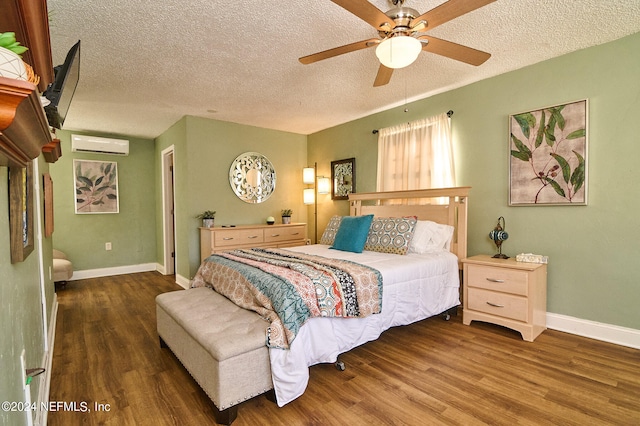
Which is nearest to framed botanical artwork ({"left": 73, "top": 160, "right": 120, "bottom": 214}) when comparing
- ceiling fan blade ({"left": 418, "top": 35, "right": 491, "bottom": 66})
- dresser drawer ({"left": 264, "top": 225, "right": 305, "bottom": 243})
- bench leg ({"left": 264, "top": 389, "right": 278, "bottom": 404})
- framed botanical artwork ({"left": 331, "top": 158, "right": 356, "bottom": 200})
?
dresser drawer ({"left": 264, "top": 225, "right": 305, "bottom": 243})

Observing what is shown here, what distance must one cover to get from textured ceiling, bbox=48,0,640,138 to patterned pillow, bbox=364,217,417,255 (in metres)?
1.47

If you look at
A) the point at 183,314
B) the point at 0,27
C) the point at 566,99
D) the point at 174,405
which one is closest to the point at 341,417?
the point at 174,405

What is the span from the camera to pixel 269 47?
253 cm

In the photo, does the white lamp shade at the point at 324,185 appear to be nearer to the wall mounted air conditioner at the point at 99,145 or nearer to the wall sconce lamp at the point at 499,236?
the wall sconce lamp at the point at 499,236

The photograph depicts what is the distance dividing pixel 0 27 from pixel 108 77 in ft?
8.44

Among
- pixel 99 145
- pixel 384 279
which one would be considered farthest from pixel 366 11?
pixel 99 145

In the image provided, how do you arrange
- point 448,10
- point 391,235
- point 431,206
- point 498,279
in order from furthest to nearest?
point 431,206 → point 391,235 → point 498,279 → point 448,10

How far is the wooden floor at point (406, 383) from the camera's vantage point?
176 centimetres

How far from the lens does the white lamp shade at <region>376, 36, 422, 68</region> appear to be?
5.93 ft

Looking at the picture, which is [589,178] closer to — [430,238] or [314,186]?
[430,238]

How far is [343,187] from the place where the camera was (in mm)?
4930

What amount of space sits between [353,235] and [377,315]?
1.06 m

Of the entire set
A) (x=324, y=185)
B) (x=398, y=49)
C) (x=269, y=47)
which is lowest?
(x=324, y=185)

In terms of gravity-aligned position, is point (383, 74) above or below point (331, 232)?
above
